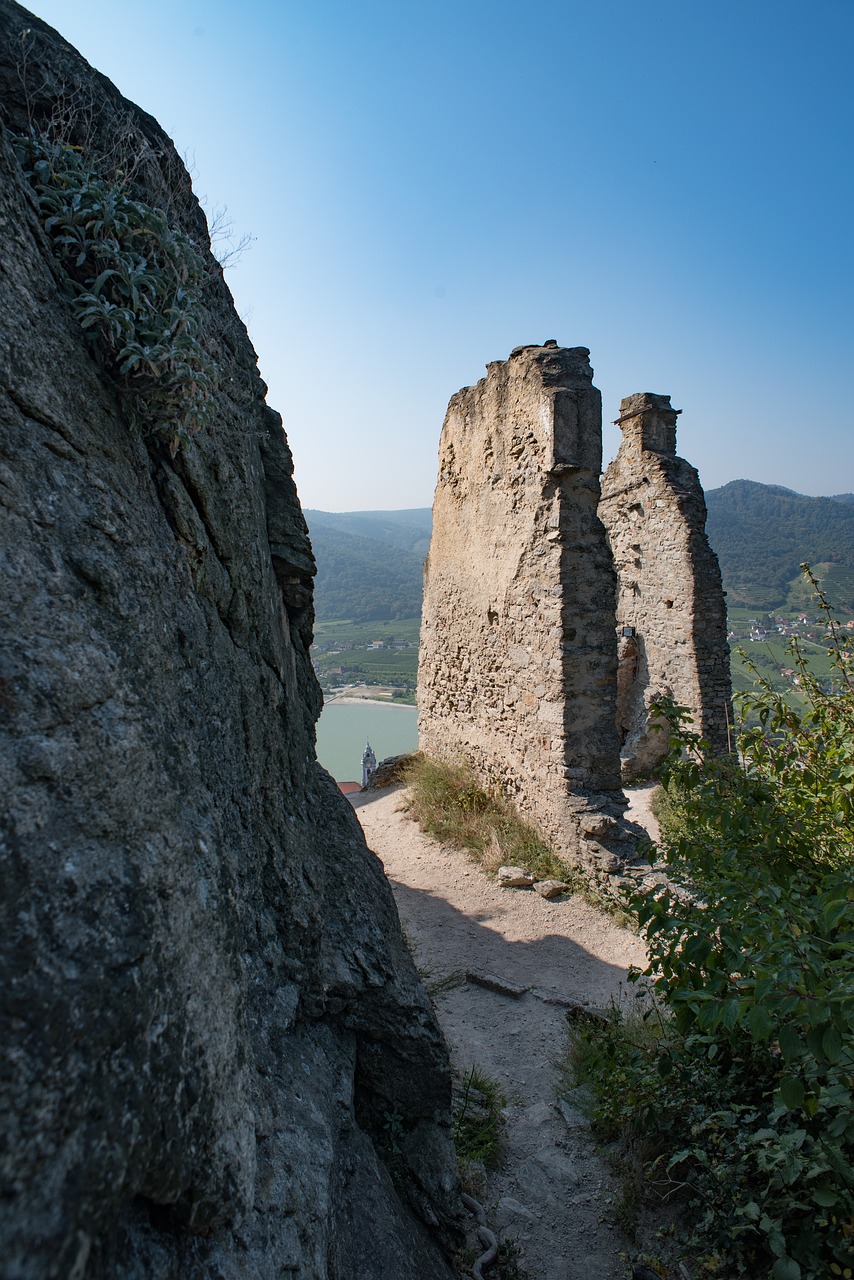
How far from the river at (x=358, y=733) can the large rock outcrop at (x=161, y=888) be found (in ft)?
55.1

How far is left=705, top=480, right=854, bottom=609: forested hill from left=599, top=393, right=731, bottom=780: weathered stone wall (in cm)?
2528

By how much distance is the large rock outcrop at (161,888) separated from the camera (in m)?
1.24

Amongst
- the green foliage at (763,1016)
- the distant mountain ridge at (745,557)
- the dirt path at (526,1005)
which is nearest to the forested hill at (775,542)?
the distant mountain ridge at (745,557)

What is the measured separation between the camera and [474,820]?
25.4 feet

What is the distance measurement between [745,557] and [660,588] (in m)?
39.7

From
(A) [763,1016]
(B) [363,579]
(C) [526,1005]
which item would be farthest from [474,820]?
A: (B) [363,579]

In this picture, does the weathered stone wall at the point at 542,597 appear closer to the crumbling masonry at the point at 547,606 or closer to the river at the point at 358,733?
the crumbling masonry at the point at 547,606

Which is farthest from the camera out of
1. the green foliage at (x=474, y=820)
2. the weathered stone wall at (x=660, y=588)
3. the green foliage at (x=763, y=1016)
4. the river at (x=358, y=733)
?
the river at (x=358, y=733)

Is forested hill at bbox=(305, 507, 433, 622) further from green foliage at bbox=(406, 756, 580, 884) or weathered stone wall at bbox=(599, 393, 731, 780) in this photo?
green foliage at bbox=(406, 756, 580, 884)

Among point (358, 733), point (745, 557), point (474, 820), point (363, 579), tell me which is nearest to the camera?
point (474, 820)

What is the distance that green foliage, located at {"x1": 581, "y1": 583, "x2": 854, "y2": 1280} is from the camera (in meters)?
2.05

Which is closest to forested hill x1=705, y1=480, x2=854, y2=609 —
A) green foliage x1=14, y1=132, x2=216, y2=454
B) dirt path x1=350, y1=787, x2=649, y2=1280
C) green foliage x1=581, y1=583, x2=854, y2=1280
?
dirt path x1=350, y1=787, x2=649, y2=1280

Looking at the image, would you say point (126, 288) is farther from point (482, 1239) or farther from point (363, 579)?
Result: point (363, 579)

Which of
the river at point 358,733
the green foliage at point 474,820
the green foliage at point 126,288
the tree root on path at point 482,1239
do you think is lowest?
the river at point 358,733
